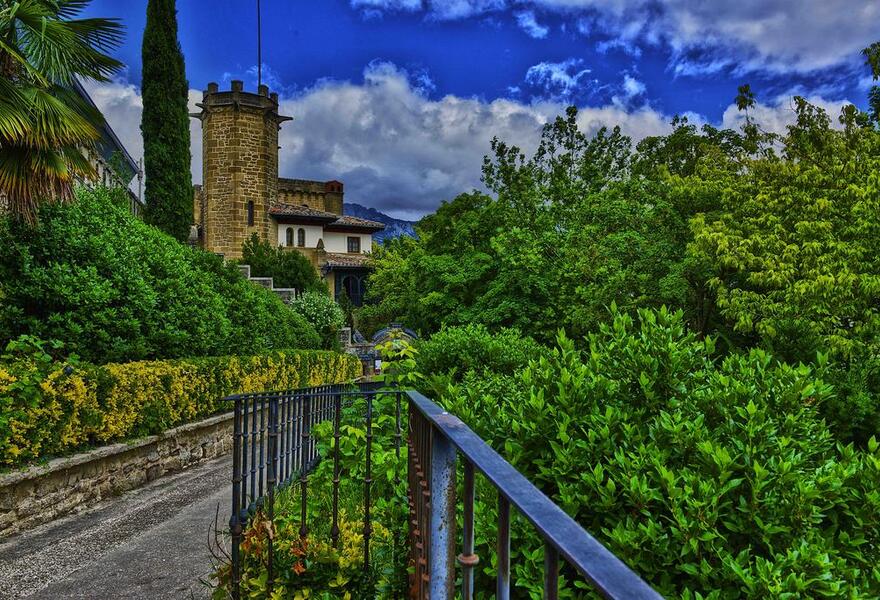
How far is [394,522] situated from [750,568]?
6.44ft

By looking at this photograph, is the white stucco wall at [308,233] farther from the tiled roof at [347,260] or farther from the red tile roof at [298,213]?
the tiled roof at [347,260]

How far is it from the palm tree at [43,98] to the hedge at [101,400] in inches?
101

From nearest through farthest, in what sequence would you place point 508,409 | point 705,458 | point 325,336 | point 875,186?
point 705,458 → point 508,409 → point 875,186 → point 325,336

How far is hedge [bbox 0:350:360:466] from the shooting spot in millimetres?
5539

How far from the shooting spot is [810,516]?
2.18 meters

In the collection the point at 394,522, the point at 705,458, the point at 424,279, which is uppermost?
the point at 424,279

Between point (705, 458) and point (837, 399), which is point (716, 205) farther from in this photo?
point (705, 458)

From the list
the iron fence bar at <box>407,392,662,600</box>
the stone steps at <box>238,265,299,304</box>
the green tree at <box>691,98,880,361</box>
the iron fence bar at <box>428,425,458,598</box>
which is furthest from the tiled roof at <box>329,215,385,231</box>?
the iron fence bar at <box>407,392,662,600</box>

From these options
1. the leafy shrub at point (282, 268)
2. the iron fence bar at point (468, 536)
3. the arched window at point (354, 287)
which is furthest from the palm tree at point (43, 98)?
the arched window at point (354, 287)

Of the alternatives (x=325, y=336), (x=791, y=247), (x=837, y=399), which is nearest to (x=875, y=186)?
(x=791, y=247)

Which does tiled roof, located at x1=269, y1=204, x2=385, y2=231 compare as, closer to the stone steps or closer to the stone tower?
the stone tower

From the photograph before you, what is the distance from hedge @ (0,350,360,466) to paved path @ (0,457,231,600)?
0.79m

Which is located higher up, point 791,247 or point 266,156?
point 266,156

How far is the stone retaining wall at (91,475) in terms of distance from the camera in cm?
543
